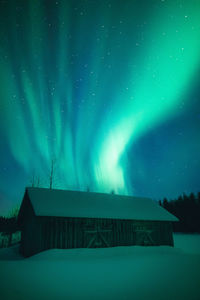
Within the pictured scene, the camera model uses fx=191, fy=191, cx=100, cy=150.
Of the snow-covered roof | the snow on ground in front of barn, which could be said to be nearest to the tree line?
the snow-covered roof

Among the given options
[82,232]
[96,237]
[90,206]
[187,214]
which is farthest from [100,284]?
[187,214]

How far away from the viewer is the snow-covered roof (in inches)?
603

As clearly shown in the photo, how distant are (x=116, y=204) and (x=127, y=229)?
3.09m

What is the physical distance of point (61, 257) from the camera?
12406 mm

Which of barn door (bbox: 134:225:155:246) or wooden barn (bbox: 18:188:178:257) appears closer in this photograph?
wooden barn (bbox: 18:188:178:257)

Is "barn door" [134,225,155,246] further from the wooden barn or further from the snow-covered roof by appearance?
the snow-covered roof

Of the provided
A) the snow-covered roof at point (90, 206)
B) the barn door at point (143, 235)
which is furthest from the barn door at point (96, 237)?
the barn door at point (143, 235)

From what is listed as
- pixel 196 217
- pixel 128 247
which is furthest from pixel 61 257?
pixel 196 217

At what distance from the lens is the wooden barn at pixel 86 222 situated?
1452 cm

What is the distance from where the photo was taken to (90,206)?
1777 cm

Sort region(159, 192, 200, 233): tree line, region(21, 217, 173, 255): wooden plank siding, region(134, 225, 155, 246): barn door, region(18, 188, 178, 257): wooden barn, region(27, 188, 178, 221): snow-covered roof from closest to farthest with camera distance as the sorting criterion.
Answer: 1. region(21, 217, 173, 255): wooden plank siding
2. region(18, 188, 178, 257): wooden barn
3. region(27, 188, 178, 221): snow-covered roof
4. region(134, 225, 155, 246): barn door
5. region(159, 192, 200, 233): tree line

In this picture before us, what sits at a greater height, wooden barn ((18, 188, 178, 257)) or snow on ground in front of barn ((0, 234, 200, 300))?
wooden barn ((18, 188, 178, 257))

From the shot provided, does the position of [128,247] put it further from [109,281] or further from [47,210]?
[109,281]

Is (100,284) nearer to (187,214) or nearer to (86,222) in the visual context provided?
(86,222)
